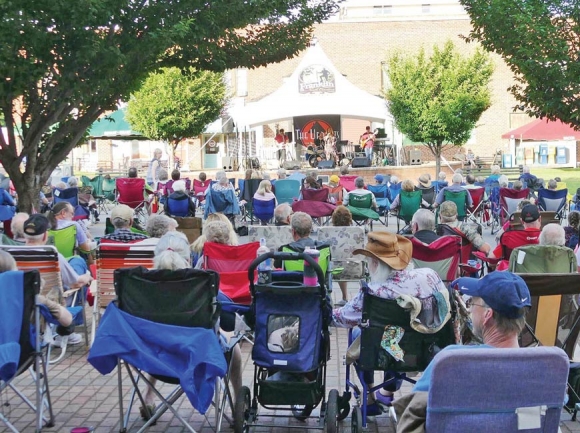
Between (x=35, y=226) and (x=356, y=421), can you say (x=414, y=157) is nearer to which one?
(x=35, y=226)

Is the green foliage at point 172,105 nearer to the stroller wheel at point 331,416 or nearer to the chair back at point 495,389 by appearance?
the stroller wheel at point 331,416

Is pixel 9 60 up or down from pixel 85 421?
up

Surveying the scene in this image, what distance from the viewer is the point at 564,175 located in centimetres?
3928

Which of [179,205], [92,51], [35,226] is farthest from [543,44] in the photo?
[35,226]

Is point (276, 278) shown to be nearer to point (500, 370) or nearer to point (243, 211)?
point (500, 370)

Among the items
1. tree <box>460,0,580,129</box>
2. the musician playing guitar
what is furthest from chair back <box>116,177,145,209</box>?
the musician playing guitar

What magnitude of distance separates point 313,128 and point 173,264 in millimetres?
33330

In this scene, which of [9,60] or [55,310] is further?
[9,60]

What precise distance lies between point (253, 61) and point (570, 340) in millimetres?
10351

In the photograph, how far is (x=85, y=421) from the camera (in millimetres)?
5578

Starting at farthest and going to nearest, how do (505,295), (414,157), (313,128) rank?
(313,128) < (414,157) < (505,295)

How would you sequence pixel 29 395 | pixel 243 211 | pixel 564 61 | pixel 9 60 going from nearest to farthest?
1. pixel 29 395
2. pixel 9 60
3. pixel 564 61
4. pixel 243 211

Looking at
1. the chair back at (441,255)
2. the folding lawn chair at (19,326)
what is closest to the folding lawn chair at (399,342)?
the folding lawn chair at (19,326)

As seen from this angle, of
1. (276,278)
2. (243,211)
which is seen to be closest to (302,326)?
(276,278)
